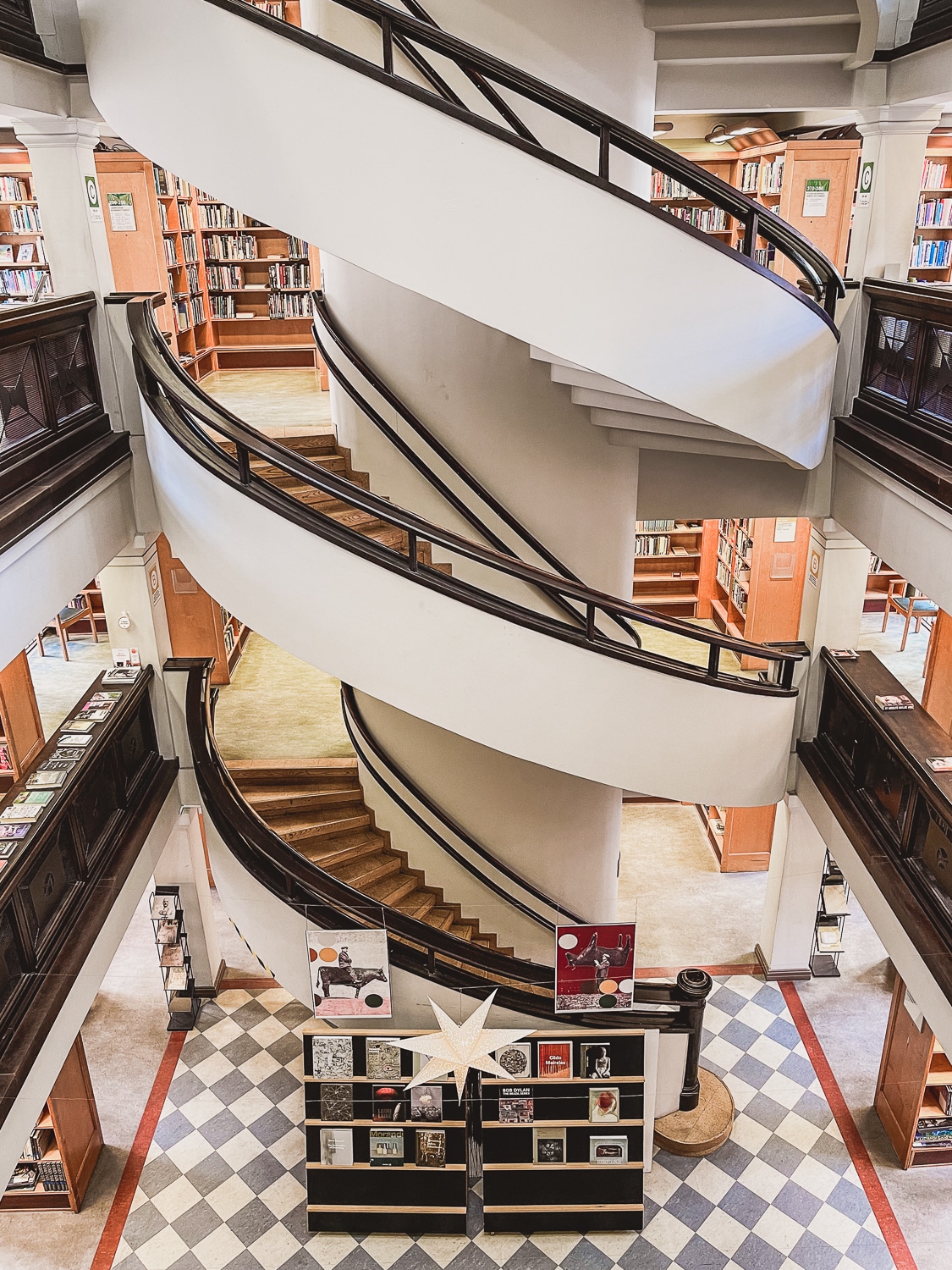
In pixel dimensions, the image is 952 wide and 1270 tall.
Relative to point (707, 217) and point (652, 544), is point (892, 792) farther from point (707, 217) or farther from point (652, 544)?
point (707, 217)

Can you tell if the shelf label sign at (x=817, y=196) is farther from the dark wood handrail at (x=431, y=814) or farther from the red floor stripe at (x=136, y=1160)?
the red floor stripe at (x=136, y=1160)

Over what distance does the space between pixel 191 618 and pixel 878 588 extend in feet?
19.4

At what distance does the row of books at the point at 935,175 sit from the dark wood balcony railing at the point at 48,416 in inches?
254

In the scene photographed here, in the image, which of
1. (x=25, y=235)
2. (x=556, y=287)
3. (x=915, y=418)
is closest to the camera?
(x=556, y=287)

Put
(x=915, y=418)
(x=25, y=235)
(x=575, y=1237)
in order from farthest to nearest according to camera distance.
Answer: (x=25, y=235) < (x=575, y=1237) < (x=915, y=418)

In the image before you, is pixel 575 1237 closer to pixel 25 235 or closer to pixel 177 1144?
pixel 177 1144

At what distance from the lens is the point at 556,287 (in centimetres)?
328

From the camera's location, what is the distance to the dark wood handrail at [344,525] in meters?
3.65

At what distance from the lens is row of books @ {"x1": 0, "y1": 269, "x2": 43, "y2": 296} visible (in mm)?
8539

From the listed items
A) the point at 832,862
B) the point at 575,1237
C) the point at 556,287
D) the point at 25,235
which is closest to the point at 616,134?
the point at 556,287

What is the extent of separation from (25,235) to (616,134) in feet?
22.6

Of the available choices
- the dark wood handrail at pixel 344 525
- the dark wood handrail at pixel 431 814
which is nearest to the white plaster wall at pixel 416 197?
the dark wood handrail at pixel 344 525

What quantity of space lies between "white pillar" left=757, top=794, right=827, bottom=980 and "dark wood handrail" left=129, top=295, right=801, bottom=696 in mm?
2161

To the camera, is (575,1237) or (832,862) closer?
(575,1237)
